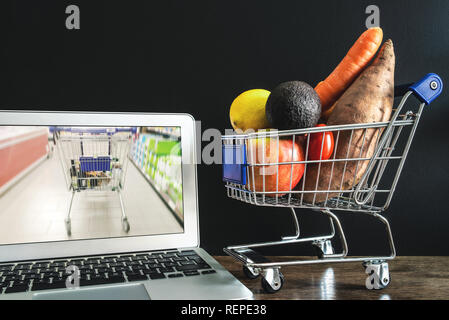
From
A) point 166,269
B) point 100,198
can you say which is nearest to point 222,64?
point 100,198

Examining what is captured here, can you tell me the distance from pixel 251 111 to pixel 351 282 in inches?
18.7

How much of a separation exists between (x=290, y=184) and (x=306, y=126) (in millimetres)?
134

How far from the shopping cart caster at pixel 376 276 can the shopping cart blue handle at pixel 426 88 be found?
38 centimetres

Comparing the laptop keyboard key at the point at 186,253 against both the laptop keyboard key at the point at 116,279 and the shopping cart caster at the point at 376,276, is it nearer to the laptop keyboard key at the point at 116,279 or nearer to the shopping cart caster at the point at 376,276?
the laptop keyboard key at the point at 116,279

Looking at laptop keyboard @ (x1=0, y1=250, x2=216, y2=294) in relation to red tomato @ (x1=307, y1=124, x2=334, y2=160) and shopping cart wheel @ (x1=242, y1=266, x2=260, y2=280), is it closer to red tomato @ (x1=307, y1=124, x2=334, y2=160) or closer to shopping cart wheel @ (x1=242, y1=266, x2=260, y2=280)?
shopping cart wheel @ (x1=242, y1=266, x2=260, y2=280)

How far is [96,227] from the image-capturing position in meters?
1.01

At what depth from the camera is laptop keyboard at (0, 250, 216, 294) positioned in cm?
79

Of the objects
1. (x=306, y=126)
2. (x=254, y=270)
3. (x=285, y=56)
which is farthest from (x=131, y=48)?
(x=254, y=270)

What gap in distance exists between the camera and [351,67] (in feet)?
3.16

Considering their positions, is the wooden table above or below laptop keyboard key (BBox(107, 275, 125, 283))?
below

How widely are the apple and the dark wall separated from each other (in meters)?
0.37

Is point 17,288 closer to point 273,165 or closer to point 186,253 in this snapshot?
point 186,253

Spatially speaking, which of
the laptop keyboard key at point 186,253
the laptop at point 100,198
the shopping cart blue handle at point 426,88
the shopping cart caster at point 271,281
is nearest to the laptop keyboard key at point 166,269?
the laptop at point 100,198

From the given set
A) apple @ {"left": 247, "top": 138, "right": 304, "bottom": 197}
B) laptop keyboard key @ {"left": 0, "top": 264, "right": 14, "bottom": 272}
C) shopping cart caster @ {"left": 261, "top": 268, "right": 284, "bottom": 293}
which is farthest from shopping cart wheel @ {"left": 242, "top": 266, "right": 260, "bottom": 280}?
laptop keyboard key @ {"left": 0, "top": 264, "right": 14, "bottom": 272}
